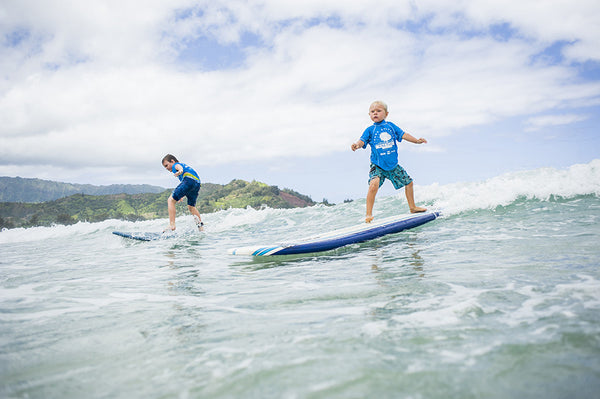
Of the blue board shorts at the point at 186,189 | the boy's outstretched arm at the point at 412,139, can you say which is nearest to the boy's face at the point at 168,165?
the blue board shorts at the point at 186,189

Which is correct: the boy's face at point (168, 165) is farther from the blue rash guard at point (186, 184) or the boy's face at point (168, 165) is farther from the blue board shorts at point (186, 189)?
the blue board shorts at point (186, 189)

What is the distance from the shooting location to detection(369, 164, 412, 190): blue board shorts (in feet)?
20.7

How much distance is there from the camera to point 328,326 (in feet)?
6.47

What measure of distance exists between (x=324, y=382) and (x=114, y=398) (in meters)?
0.81

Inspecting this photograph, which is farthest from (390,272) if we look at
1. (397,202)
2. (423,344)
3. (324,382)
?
(397,202)

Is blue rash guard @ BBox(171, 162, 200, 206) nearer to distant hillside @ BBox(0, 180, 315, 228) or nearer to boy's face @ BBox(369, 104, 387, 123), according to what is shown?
boy's face @ BBox(369, 104, 387, 123)

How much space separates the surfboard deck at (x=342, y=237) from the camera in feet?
16.1

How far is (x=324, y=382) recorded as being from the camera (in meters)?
1.36

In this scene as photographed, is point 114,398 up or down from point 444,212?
down

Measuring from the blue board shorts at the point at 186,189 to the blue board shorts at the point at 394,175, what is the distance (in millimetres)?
5105

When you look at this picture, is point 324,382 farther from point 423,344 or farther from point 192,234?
point 192,234

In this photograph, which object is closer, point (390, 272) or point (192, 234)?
point (390, 272)

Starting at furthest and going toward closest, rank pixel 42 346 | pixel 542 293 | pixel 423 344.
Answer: pixel 542 293 < pixel 42 346 < pixel 423 344

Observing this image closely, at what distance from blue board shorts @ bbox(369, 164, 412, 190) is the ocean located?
74.4 inches
